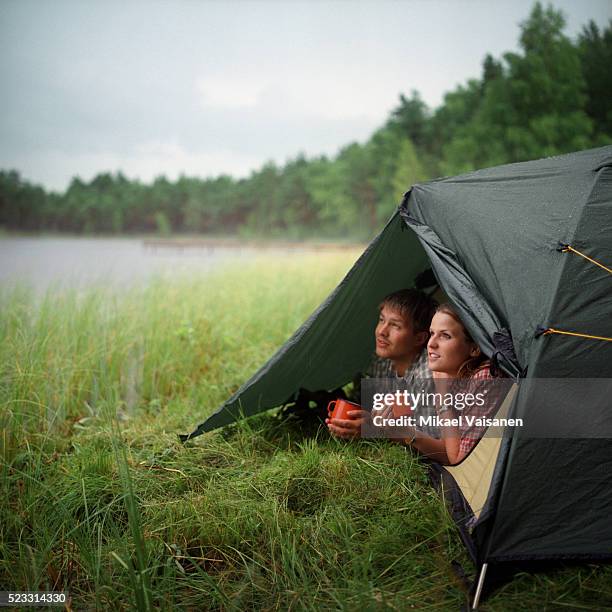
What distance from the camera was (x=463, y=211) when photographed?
8.16ft

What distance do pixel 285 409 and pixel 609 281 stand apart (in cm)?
184

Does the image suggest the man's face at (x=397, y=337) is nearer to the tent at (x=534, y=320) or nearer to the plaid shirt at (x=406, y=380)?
the plaid shirt at (x=406, y=380)

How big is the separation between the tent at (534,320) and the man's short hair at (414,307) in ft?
1.44

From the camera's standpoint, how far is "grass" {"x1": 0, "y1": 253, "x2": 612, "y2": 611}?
1.86 meters

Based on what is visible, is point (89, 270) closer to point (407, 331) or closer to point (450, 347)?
point (407, 331)

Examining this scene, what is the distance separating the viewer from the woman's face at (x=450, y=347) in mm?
2453

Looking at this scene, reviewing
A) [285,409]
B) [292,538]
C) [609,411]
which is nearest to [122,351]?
[285,409]

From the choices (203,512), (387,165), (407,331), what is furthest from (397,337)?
(387,165)

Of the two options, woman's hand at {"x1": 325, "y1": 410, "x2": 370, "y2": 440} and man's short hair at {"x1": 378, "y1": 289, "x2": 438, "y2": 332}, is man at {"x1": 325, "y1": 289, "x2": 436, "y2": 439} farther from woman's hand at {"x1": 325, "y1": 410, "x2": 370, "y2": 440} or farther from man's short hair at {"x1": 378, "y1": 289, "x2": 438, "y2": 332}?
woman's hand at {"x1": 325, "y1": 410, "x2": 370, "y2": 440}

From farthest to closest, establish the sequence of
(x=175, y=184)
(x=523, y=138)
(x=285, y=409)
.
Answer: (x=175, y=184) < (x=523, y=138) < (x=285, y=409)

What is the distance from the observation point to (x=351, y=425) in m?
2.66

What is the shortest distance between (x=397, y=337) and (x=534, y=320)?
102 centimetres

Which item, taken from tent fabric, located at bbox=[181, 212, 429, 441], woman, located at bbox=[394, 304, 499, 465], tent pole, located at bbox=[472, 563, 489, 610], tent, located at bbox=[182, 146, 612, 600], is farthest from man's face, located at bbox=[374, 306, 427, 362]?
tent pole, located at bbox=[472, 563, 489, 610]

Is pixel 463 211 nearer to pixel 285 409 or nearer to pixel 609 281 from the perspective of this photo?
pixel 609 281
